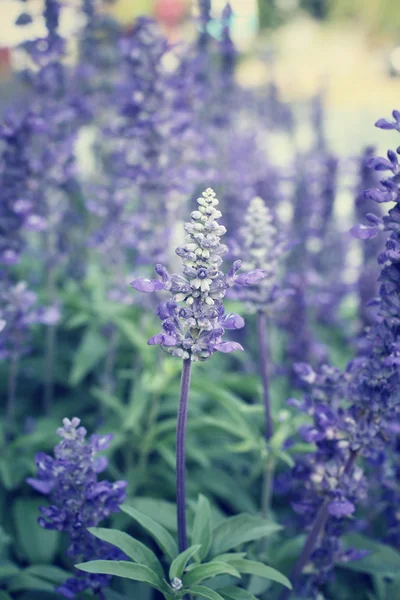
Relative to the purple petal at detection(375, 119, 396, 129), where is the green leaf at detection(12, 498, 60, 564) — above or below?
below

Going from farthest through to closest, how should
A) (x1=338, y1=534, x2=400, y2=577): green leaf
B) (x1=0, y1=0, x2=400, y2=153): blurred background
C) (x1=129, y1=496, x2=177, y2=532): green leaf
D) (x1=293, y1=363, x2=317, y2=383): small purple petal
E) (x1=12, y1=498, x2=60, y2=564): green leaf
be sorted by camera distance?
(x1=0, y1=0, x2=400, y2=153): blurred background
(x1=12, y1=498, x2=60, y2=564): green leaf
(x1=338, y1=534, x2=400, y2=577): green leaf
(x1=129, y1=496, x2=177, y2=532): green leaf
(x1=293, y1=363, x2=317, y2=383): small purple petal

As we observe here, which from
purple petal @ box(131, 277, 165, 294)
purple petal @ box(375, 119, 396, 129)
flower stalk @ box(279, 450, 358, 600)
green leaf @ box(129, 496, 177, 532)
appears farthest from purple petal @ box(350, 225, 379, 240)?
green leaf @ box(129, 496, 177, 532)

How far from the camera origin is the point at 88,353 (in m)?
4.99

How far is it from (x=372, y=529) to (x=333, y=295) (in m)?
2.62

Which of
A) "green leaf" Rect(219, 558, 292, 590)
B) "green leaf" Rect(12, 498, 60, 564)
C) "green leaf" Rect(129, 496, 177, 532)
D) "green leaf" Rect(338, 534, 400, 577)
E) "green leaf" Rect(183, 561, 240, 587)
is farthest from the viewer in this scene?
"green leaf" Rect(12, 498, 60, 564)

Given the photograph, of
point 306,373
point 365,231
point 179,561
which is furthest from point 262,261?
point 179,561

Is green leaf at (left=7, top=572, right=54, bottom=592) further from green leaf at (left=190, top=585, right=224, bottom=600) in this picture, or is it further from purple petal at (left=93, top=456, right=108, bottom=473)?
green leaf at (left=190, top=585, right=224, bottom=600)

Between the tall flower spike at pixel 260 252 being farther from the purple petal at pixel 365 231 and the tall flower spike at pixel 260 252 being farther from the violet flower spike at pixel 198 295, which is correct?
the violet flower spike at pixel 198 295

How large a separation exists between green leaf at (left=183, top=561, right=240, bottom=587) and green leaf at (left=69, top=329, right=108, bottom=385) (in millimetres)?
2224

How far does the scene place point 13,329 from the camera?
430 cm

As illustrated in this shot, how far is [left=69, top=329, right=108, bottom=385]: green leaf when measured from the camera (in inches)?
189

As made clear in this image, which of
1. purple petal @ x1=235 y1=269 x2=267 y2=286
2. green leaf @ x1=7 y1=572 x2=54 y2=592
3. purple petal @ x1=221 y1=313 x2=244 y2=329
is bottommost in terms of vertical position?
green leaf @ x1=7 y1=572 x2=54 y2=592

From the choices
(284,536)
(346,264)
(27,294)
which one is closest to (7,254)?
(27,294)

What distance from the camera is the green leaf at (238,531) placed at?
3043mm
